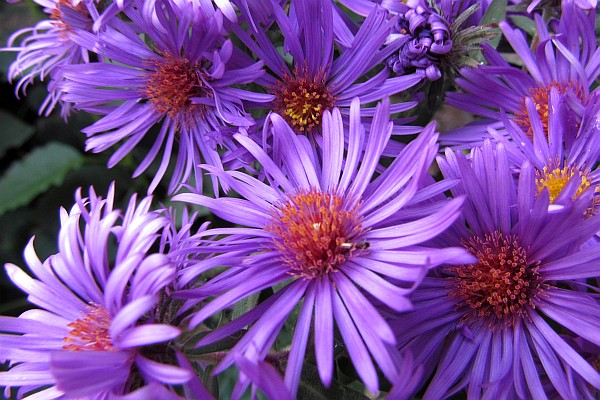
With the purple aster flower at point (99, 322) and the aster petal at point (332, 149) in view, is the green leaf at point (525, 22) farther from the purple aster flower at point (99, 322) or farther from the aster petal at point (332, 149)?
the purple aster flower at point (99, 322)

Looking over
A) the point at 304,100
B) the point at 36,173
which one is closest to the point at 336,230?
the point at 304,100

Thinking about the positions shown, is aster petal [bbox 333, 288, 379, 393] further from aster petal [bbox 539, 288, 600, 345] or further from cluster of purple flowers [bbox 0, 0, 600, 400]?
aster petal [bbox 539, 288, 600, 345]

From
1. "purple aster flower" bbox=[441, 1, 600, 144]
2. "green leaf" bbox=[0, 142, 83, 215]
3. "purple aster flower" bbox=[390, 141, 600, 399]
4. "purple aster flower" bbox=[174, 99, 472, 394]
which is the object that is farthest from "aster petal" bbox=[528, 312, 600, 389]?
"green leaf" bbox=[0, 142, 83, 215]

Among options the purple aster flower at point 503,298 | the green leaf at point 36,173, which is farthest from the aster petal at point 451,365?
the green leaf at point 36,173

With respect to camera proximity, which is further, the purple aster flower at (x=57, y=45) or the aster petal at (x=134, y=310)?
the purple aster flower at (x=57, y=45)

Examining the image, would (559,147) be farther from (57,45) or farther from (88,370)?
(57,45)

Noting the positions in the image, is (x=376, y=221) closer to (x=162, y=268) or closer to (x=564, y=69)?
(x=162, y=268)
